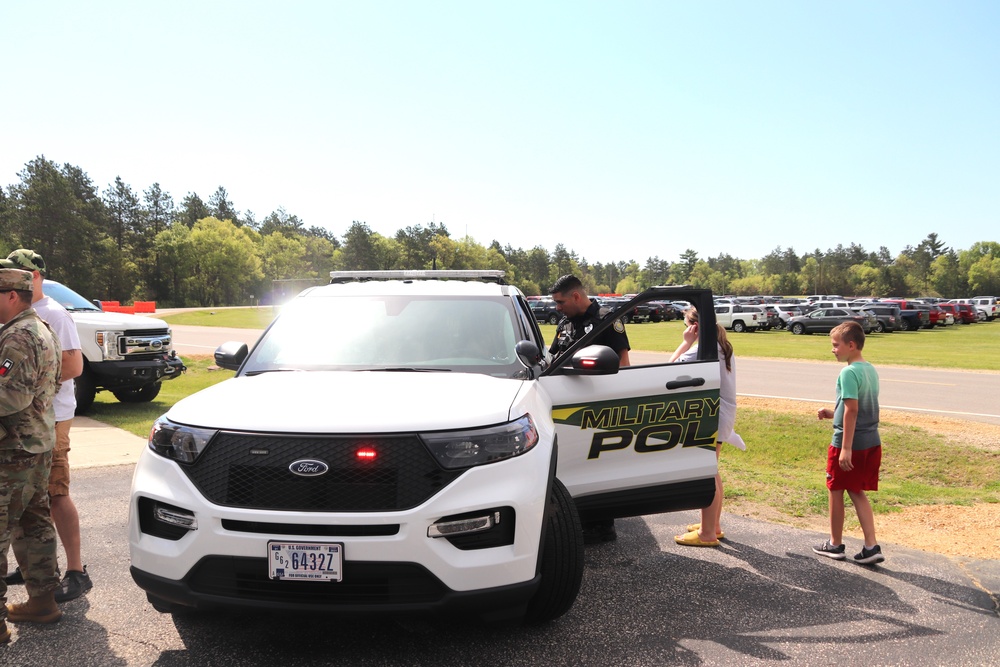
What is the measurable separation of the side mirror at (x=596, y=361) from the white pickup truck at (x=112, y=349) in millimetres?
8676

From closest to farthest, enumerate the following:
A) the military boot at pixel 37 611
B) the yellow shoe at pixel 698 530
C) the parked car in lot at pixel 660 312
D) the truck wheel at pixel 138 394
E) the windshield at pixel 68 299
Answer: the military boot at pixel 37 611
the yellow shoe at pixel 698 530
the windshield at pixel 68 299
the truck wheel at pixel 138 394
the parked car in lot at pixel 660 312

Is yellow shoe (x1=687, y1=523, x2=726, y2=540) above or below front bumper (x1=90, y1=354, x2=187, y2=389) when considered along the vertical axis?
below

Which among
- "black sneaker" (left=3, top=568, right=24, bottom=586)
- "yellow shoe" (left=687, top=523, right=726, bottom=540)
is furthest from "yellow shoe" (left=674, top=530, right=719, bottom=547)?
"black sneaker" (left=3, top=568, right=24, bottom=586)

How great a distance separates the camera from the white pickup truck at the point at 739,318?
41125 millimetres

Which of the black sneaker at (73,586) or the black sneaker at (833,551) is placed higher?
the black sneaker at (73,586)

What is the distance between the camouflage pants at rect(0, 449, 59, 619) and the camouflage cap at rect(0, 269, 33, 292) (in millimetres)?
778

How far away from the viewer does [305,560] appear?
281 centimetres

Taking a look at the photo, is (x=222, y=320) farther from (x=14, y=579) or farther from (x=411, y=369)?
(x=411, y=369)

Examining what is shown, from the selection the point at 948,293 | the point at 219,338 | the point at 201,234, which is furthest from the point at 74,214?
the point at 948,293

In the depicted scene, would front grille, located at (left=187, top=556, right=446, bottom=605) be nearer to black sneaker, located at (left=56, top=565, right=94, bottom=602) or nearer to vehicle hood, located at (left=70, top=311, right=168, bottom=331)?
black sneaker, located at (left=56, top=565, right=94, bottom=602)

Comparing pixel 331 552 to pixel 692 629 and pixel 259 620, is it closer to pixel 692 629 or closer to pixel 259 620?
pixel 259 620

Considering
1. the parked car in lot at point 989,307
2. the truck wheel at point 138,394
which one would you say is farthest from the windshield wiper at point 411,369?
the parked car in lot at point 989,307

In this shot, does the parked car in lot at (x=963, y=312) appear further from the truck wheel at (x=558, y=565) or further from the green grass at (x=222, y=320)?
the truck wheel at (x=558, y=565)

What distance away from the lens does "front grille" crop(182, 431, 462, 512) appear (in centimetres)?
287
